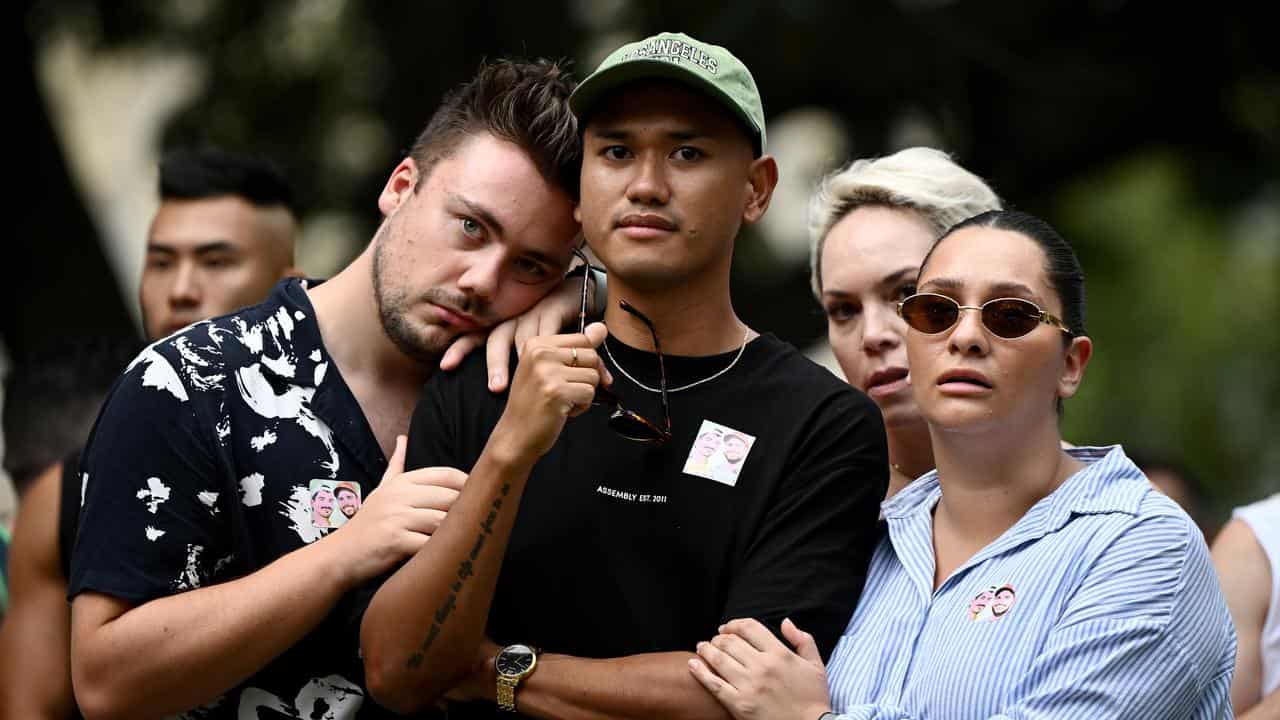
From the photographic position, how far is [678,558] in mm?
3533

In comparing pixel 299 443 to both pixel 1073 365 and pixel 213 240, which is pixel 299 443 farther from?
pixel 213 240

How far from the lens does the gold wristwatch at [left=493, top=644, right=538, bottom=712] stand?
3.42 m

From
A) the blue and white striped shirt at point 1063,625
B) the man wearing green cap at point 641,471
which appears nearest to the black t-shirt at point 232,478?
the man wearing green cap at point 641,471

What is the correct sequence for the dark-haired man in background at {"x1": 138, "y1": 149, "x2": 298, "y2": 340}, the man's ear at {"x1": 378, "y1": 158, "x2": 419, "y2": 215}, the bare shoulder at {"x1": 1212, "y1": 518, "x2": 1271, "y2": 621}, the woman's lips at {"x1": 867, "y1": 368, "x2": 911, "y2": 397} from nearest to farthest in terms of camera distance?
the man's ear at {"x1": 378, "y1": 158, "x2": 419, "y2": 215} < the bare shoulder at {"x1": 1212, "y1": 518, "x2": 1271, "y2": 621} < the woman's lips at {"x1": 867, "y1": 368, "x2": 911, "y2": 397} < the dark-haired man in background at {"x1": 138, "y1": 149, "x2": 298, "y2": 340}

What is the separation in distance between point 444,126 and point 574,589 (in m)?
1.37

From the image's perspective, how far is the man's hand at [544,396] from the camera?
3322mm

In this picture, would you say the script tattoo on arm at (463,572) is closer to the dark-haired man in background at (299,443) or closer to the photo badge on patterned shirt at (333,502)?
the dark-haired man in background at (299,443)

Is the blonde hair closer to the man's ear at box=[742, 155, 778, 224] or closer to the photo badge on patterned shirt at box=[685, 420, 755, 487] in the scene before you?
the man's ear at box=[742, 155, 778, 224]

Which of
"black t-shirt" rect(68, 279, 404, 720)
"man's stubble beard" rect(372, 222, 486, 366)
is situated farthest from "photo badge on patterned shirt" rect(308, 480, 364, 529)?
"man's stubble beard" rect(372, 222, 486, 366)

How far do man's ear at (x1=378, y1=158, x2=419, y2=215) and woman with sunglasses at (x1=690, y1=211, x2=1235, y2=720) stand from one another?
1375mm

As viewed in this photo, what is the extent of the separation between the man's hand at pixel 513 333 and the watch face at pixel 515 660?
2.00 ft

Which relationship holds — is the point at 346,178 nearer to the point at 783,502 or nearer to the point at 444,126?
the point at 444,126

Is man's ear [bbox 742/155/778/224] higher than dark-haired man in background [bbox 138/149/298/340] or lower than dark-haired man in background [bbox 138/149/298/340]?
higher

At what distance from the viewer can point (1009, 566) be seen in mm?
3414
